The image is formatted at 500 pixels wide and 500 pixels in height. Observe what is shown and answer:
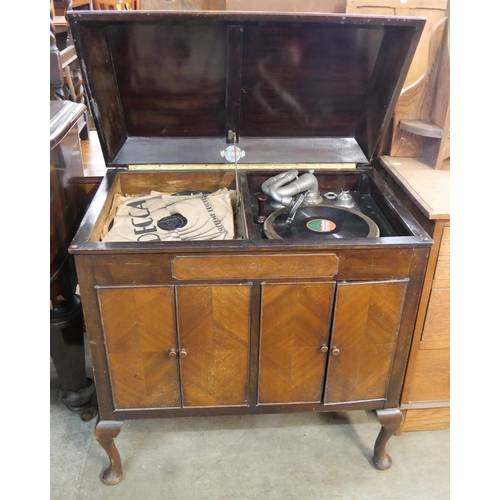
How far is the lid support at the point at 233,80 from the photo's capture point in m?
1.45

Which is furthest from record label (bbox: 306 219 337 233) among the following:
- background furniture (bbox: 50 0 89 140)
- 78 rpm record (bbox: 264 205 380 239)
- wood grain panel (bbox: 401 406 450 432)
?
background furniture (bbox: 50 0 89 140)

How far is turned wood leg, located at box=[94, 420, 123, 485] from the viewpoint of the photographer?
4.87ft

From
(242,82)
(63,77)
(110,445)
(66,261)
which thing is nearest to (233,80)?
(242,82)

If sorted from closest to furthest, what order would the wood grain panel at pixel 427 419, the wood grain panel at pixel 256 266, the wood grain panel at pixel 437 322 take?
the wood grain panel at pixel 256 266 → the wood grain panel at pixel 437 322 → the wood grain panel at pixel 427 419

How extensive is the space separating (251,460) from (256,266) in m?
0.79

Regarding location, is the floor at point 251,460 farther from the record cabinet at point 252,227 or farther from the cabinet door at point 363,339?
the cabinet door at point 363,339

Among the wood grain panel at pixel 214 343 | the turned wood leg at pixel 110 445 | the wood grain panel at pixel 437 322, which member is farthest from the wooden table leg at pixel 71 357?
the wood grain panel at pixel 437 322

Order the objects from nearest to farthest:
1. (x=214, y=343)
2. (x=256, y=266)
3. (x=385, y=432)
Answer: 1. (x=256, y=266)
2. (x=214, y=343)
3. (x=385, y=432)

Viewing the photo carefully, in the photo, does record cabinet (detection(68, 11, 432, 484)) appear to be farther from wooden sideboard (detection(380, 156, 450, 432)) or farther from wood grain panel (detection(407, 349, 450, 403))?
wood grain panel (detection(407, 349, 450, 403))

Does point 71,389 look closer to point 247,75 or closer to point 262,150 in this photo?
point 262,150

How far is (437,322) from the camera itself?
62.6 inches

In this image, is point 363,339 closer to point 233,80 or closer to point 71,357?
point 233,80

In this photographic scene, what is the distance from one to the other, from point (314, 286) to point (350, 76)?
749 mm

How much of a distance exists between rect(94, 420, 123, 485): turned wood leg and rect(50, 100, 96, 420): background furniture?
307 mm
